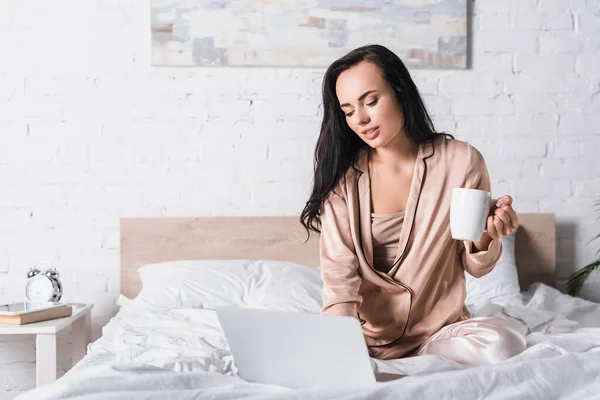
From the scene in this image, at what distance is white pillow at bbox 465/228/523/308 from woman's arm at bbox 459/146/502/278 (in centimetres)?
84

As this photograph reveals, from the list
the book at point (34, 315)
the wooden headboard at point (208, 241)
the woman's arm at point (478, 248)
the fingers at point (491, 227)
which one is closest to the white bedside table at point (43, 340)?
the book at point (34, 315)

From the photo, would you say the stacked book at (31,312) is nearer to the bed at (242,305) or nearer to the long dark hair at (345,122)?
→ the bed at (242,305)

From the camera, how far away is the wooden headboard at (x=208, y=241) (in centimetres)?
276

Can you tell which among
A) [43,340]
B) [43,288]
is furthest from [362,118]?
[43,288]

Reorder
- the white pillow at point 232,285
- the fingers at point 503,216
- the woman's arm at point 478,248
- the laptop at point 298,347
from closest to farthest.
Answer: the laptop at point 298,347 < the fingers at point 503,216 < the woman's arm at point 478,248 < the white pillow at point 232,285

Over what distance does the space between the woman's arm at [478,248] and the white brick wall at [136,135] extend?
1.29m

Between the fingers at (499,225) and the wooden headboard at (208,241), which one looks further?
the wooden headboard at (208,241)

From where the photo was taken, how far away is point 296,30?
2.85m

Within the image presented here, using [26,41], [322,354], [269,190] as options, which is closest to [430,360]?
[322,354]

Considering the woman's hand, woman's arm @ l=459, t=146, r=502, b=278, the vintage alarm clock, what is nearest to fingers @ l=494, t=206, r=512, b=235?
the woman's hand

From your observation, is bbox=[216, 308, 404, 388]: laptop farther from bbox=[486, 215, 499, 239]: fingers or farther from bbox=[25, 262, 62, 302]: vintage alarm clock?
bbox=[25, 262, 62, 302]: vintage alarm clock

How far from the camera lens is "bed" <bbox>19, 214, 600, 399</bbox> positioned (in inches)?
44.3

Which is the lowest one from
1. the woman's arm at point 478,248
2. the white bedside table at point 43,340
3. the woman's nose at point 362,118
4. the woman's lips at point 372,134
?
the white bedside table at point 43,340

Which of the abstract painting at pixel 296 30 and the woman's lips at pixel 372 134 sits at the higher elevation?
the abstract painting at pixel 296 30
